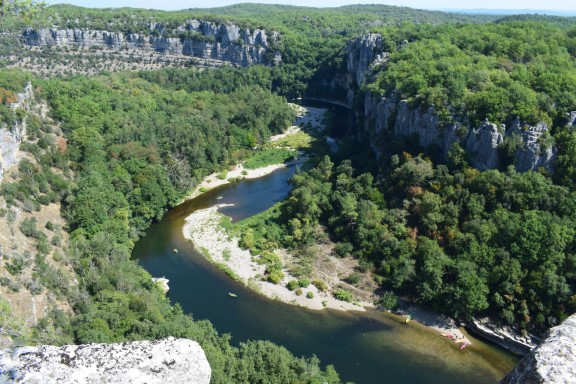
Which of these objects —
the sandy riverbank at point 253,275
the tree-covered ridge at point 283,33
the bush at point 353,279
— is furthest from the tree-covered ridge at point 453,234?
the tree-covered ridge at point 283,33

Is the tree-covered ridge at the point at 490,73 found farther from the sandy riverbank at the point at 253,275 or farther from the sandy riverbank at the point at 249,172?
the sandy riverbank at the point at 253,275

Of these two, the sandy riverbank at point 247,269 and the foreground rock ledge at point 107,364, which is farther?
the sandy riverbank at point 247,269

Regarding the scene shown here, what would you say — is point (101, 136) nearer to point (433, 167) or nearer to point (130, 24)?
point (433, 167)

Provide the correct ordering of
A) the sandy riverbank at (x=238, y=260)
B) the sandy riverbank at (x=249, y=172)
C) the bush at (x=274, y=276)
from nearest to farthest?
the sandy riverbank at (x=238, y=260) → the bush at (x=274, y=276) → the sandy riverbank at (x=249, y=172)

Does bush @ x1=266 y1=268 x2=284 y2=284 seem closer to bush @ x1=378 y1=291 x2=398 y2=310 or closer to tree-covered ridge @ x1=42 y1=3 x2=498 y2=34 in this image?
bush @ x1=378 y1=291 x2=398 y2=310

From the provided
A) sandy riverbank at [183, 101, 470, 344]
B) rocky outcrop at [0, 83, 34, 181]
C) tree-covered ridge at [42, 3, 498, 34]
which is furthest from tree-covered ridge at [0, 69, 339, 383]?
tree-covered ridge at [42, 3, 498, 34]

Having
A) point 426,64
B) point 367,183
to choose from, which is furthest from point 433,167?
point 426,64

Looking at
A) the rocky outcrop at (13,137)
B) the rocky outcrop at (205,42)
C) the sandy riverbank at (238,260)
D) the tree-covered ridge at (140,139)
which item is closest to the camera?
the sandy riverbank at (238,260)
